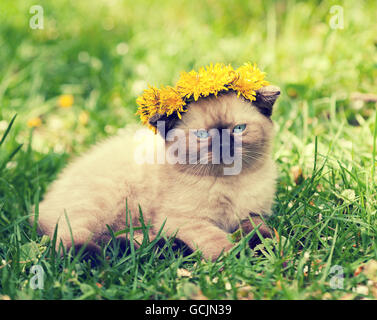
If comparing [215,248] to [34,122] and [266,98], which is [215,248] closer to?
[266,98]

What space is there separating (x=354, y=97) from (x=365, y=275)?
66.6 inches

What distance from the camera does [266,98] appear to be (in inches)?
78.4

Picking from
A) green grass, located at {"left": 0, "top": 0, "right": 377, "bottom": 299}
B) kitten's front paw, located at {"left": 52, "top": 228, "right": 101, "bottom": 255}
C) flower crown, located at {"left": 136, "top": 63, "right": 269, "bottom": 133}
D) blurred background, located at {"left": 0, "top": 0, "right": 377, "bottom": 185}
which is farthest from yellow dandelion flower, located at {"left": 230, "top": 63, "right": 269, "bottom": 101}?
kitten's front paw, located at {"left": 52, "top": 228, "right": 101, "bottom": 255}

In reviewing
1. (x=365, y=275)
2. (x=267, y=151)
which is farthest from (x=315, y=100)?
(x=365, y=275)

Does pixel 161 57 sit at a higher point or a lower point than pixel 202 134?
higher

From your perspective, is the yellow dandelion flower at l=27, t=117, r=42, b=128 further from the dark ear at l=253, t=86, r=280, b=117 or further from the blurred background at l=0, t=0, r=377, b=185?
the dark ear at l=253, t=86, r=280, b=117

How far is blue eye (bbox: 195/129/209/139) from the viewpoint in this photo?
1916mm

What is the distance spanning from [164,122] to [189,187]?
1.08 feet

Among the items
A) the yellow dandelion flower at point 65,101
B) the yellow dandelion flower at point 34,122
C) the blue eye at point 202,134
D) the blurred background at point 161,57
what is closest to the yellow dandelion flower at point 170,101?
the blue eye at point 202,134

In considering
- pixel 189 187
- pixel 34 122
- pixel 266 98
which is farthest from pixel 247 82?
pixel 34 122

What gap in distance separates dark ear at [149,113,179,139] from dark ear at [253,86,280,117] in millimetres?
384

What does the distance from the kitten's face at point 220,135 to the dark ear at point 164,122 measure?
0.07 feet

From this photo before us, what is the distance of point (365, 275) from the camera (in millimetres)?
1735

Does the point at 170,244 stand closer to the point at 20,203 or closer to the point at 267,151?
the point at 267,151
